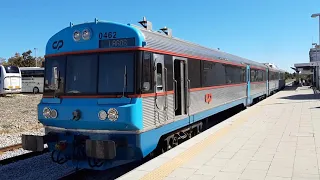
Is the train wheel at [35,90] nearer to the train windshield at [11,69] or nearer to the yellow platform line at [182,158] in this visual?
the train windshield at [11,69]

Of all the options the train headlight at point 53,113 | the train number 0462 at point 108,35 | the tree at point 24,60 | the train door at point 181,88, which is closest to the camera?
the train number 0462 at point 108,35

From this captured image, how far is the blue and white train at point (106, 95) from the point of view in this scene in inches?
238

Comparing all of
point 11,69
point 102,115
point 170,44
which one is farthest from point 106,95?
point 11,69

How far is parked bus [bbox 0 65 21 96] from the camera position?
32.1m

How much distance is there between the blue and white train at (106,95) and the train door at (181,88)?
145mm

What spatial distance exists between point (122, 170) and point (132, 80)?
97.1 inches

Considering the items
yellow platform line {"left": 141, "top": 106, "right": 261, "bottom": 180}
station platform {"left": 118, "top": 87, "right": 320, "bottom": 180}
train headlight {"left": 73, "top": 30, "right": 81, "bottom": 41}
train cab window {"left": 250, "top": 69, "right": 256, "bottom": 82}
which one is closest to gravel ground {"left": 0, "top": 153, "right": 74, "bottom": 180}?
station platform {"left": 118, "top": 87, "right": 320, "bottom": 180}

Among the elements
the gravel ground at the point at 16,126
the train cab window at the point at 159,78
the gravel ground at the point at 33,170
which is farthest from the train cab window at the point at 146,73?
the gravel ground at the point at 16,126

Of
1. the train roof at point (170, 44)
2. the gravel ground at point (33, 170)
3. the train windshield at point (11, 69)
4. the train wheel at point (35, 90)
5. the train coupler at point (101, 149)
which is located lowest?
the gravel ground at point (33, 170)

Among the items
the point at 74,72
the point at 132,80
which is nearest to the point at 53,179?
the point at 74,72

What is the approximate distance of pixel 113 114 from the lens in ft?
19.5

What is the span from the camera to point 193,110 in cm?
875

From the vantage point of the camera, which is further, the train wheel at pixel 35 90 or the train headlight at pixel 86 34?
the train wheel at pixel 35 90

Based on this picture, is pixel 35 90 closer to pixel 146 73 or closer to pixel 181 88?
pixel 181 88
